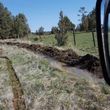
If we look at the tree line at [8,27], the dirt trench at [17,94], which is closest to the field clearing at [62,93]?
the dirt trench at [17,94]

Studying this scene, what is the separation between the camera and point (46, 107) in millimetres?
7566

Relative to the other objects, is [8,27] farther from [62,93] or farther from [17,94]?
[62,93]

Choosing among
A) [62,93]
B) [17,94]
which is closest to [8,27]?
[17,94]

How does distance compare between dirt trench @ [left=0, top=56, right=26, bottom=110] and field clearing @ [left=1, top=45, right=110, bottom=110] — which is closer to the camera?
field clearing @ [left=1, top=45, right=110, bottom=110]

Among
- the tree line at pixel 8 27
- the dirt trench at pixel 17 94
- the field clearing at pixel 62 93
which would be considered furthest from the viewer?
the tree line at pixel 8 27

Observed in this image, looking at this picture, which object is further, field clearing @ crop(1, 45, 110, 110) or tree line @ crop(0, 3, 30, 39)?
tree line @ crop(0, 3, 30, 39)

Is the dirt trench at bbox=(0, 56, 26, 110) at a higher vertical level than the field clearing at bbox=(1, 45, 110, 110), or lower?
lower

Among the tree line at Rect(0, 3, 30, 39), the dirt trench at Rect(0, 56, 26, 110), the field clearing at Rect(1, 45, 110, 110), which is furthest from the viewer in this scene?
the tree line at Rect(0, 3, 30, 39)

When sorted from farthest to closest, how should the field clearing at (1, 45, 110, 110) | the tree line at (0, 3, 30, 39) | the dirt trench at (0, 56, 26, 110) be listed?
the tree line at (0, 3, 30, 39) < the dirt trench at (0, 56, 26, 110) < the field clearing at (1, 45, 110, 110)

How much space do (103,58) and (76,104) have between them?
5.29 metres

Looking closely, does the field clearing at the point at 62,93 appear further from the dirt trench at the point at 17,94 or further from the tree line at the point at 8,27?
the tree line at the point at 8,27

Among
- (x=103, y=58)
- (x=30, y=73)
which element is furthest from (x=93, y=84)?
(x=103, y=58)

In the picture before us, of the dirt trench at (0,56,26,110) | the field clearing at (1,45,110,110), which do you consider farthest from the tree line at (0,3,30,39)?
the field clearing at (1,45,110,110)

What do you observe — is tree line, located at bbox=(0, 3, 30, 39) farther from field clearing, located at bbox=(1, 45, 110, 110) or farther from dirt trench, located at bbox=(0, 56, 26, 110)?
field clearing, located at bbox=(1, 45, 110, 110)
